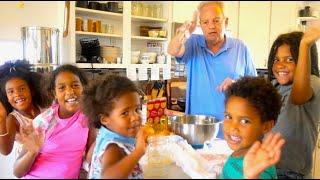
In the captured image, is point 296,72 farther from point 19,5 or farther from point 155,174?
point 19,5

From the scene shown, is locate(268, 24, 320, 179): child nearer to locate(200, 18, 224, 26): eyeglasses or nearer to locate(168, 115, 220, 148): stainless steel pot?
locate(168, 115, 220, 148): stainless steel pot

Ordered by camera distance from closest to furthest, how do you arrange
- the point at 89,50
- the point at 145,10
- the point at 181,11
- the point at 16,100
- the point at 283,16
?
the point at 16,100 → the point at 89,50 → the point at 145,10 → the point at 181,11 → the point at 283,16

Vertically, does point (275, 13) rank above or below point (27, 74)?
above

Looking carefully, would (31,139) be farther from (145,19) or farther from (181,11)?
(181,11)

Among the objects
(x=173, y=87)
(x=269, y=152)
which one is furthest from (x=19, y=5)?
(x=269, y=152)

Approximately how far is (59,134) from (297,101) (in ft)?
2.55

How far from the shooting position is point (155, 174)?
755 millimetres

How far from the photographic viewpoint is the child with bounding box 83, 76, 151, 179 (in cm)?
71

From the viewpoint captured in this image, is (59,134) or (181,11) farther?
(181,11)

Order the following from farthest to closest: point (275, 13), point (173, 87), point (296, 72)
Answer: point (275, 13), point (173, 87), point (296, 72)

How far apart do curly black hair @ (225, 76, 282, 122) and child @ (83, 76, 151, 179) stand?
0.30 m

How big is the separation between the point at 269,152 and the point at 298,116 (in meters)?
0.36

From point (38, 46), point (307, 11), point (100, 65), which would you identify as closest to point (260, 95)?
point (38, 46)

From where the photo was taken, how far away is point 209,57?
4.90 ft
